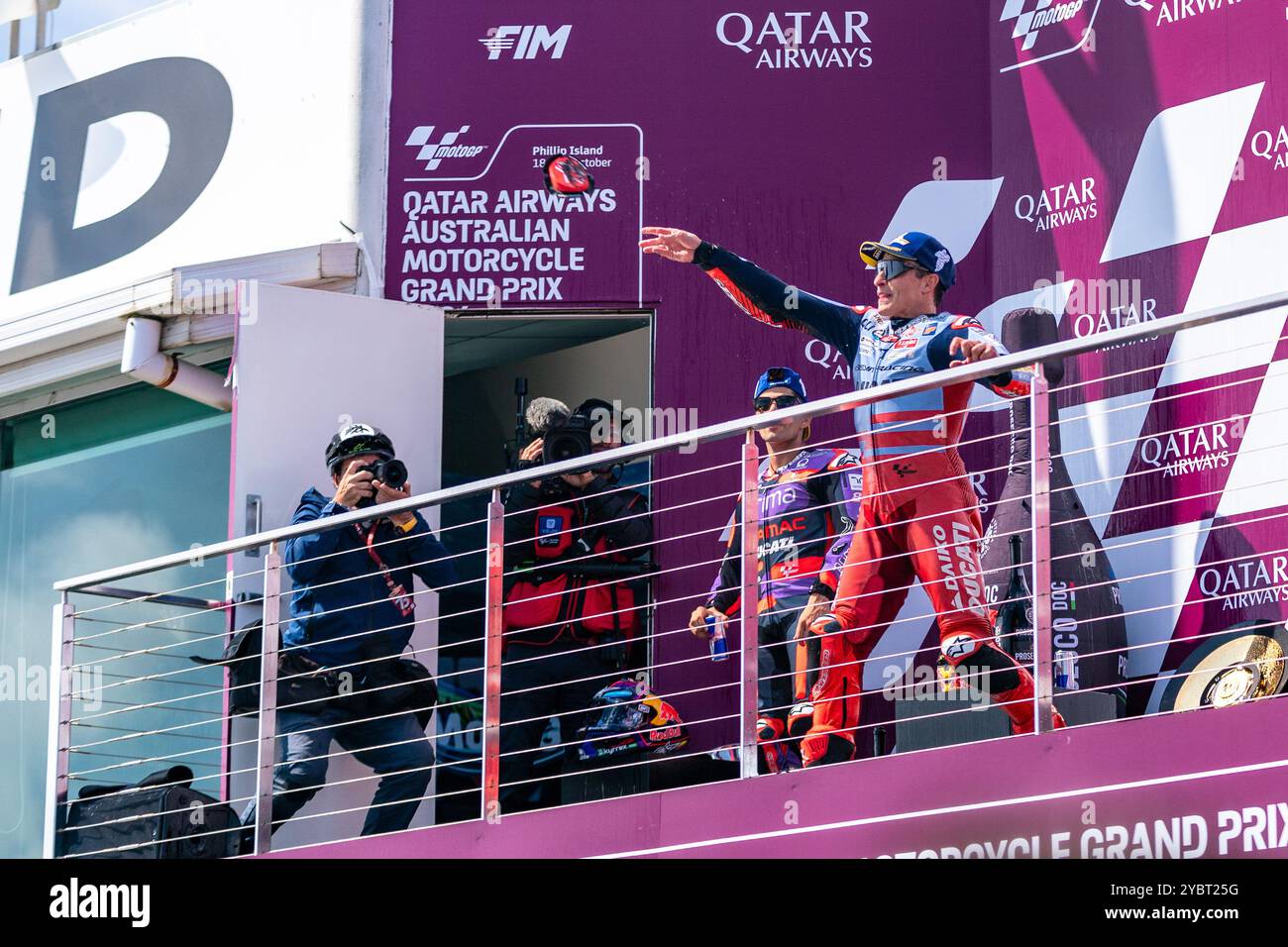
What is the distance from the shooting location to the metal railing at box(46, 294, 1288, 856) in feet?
19.3

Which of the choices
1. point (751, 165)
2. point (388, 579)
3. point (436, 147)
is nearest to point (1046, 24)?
point (751, 165)

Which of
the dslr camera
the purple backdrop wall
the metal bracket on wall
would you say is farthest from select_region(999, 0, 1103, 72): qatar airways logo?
the metal bracket on wall

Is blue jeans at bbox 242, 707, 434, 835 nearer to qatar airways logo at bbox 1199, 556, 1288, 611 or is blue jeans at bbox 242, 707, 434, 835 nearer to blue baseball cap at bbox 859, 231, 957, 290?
blue baseball cap at bbox 859, 231, 957, 290

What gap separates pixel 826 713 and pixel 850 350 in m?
1.59

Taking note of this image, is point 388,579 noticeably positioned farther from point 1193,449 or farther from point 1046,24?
point 1046,24

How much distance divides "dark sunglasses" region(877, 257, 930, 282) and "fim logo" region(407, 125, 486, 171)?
9.80 ft

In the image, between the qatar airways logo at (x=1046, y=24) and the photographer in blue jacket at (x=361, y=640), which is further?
the qatar airways logo at (x=1046, y=24)

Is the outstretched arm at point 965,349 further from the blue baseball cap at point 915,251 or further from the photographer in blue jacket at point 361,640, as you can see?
the photographer in blue jacket at point 361,640

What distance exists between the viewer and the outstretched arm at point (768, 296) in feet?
23.7

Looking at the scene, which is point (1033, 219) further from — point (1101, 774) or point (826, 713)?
point (1101, 774)

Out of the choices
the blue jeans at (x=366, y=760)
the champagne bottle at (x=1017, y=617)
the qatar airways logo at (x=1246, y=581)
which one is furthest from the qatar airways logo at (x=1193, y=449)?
the blue jeans at (x=366, y=760)

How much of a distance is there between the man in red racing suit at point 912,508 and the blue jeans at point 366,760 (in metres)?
1.56

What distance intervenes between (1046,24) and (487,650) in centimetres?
412
